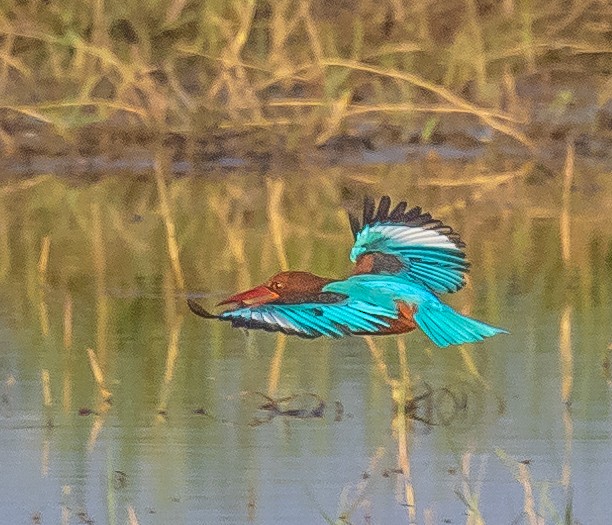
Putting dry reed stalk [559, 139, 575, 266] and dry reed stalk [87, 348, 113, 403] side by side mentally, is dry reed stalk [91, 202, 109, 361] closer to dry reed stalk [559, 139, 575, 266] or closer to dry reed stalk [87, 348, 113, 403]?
dry reed stalk [87, 348, 113, 403]

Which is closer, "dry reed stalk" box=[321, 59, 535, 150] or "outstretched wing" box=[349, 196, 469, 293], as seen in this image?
"outstretched wing" box=[349, 196, 469, 293]

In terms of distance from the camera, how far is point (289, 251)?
6.14 m

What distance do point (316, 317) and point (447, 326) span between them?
21 centimetres

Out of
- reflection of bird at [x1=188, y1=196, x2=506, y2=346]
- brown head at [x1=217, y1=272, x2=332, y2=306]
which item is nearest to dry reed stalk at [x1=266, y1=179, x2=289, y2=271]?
reflection of bird at [x1=188, y1=196, x2=506, y2=346]

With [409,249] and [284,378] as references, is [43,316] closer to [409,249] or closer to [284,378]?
[284,378]

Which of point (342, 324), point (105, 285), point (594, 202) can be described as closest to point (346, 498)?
point (342, 324)

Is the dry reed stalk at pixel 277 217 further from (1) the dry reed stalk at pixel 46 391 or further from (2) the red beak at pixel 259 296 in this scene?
(2) the red beak at pixel 259 296

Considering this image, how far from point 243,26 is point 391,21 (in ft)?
4.07

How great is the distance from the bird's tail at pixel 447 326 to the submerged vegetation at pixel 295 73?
4185 millimetres

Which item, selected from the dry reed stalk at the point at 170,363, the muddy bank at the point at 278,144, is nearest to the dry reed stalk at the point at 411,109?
the muddy bank at the point at 278,144

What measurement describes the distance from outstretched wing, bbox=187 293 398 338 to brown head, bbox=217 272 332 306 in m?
0.03

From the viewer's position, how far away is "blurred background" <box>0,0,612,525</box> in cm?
382

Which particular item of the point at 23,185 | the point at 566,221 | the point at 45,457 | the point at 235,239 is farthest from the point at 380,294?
the point at 23,185

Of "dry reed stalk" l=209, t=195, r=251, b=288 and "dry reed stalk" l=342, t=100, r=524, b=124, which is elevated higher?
"dry reed stalk" l=342, t=100, r=524, b=124
